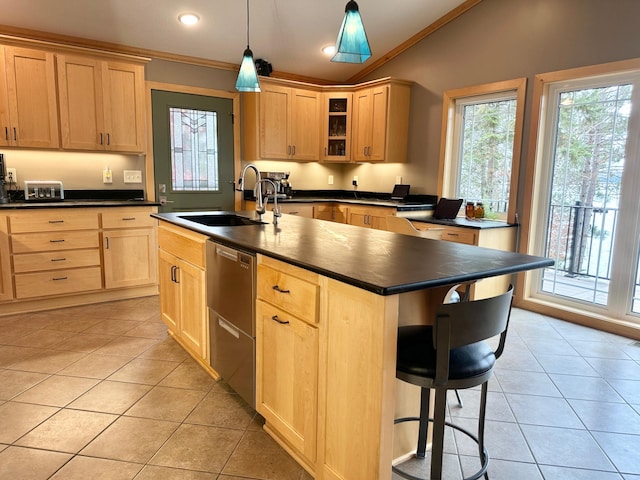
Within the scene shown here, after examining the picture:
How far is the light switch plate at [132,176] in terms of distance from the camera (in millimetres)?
4637

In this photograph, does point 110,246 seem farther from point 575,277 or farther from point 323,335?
point 575,277

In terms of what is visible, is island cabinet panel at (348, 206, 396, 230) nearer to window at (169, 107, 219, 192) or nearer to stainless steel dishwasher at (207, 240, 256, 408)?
window at (169, 107, 219, 192)

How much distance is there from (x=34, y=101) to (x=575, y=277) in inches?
199

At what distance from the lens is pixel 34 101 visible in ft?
12.7

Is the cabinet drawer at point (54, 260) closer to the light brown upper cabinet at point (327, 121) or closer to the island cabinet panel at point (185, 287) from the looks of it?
the island cabinet panel at point (185, 287)

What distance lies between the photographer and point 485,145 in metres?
4.59

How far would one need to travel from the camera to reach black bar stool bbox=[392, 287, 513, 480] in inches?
53.2

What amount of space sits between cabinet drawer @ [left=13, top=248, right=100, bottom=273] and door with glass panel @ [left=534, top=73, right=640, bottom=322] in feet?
13.7

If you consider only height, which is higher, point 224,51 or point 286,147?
point 224,51

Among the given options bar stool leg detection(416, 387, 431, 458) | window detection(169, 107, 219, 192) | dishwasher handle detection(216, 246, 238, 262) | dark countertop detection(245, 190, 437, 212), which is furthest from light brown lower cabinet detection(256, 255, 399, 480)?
window detection(169, 107, 219, 192)

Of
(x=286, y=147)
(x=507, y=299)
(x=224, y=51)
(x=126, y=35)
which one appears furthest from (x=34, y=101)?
(x=507, y=299)

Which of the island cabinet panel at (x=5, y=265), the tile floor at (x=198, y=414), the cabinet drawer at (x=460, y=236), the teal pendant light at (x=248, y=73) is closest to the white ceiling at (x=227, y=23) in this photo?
the teal pendant light at (x=248, y=73)

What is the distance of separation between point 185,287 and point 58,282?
183 centimetres

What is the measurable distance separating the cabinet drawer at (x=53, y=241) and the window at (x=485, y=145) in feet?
11.9
